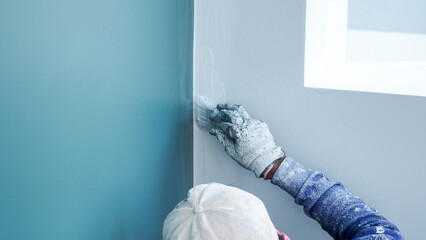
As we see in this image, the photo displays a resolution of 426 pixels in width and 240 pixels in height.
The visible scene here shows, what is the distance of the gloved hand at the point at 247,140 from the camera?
3.42 ft

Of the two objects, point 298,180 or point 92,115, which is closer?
point 92,115

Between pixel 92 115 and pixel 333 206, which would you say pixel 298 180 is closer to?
pixel 333 206

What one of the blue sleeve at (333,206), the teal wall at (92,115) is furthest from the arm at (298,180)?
the teal wall at (92,115)

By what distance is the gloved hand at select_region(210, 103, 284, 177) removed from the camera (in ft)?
3.42

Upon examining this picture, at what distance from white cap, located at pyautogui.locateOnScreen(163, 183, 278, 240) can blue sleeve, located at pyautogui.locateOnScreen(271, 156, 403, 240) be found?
24 cm

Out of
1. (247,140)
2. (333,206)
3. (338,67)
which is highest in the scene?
(338,67)

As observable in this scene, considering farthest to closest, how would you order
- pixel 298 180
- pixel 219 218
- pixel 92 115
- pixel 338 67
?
pixel 338 67 < pixel 298 180 < pixel 92 115 < pixel 219 218

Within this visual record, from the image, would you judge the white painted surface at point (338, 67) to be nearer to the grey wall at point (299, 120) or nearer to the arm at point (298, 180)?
the grey wall at point (299, 120)

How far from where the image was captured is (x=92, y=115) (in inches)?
33.3

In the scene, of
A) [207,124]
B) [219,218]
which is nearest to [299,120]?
[207,124]

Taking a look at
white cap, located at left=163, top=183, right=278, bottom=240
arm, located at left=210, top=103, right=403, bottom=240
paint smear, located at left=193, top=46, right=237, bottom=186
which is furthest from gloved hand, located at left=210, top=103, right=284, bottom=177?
white cap, located at left=163, top=183, right=278, bottom=240

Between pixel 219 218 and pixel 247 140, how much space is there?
35 centimetres

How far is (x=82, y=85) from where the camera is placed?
81 centimetres

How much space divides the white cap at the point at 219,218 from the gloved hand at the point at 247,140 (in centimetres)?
26
